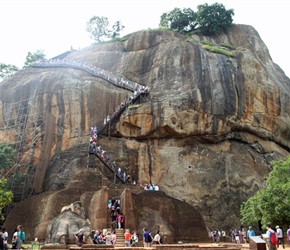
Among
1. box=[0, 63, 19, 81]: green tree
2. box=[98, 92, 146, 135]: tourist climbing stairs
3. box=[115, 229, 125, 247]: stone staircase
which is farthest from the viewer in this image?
box=[0, 63, 19, 81]: green tree

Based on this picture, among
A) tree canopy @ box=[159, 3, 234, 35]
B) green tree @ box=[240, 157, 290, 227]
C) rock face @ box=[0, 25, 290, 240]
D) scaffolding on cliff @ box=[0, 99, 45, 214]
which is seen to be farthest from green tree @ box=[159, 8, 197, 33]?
green tree @ box=[240, 157, 290, 227]

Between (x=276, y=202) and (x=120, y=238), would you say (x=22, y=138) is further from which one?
(x=276, y=202)

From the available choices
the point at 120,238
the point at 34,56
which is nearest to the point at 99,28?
the point at 34,56

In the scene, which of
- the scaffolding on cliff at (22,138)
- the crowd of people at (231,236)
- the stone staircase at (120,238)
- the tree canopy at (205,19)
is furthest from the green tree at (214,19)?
the stone staircase at (120,238)

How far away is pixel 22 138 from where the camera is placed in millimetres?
32219

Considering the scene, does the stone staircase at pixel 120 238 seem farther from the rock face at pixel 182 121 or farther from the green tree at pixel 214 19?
the green tree at pixel 214 19

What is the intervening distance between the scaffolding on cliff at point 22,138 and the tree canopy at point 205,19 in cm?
2187

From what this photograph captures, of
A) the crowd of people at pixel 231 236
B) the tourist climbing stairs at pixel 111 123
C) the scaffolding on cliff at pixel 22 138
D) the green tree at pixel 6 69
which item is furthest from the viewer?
the green tree at pixel 6 69

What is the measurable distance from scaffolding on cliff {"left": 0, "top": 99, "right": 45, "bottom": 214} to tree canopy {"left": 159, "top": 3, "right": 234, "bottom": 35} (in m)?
21.9

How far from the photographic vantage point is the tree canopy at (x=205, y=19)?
4550 centimetres

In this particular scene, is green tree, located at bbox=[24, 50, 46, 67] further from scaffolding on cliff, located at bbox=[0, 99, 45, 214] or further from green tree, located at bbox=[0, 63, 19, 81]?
scaffolding on cliff, located at bbox=[0, 99, 45, 214]

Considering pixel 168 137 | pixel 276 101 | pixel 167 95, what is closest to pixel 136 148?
pixel 168 137

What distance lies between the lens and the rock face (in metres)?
32.6

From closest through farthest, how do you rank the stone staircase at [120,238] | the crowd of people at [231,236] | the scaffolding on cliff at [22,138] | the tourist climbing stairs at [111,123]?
the stone staircase at [120,238], the crowd of people at [231,236], the scaffolding on cliff at [22,138], the tourist climbing stairs at [111,123]
